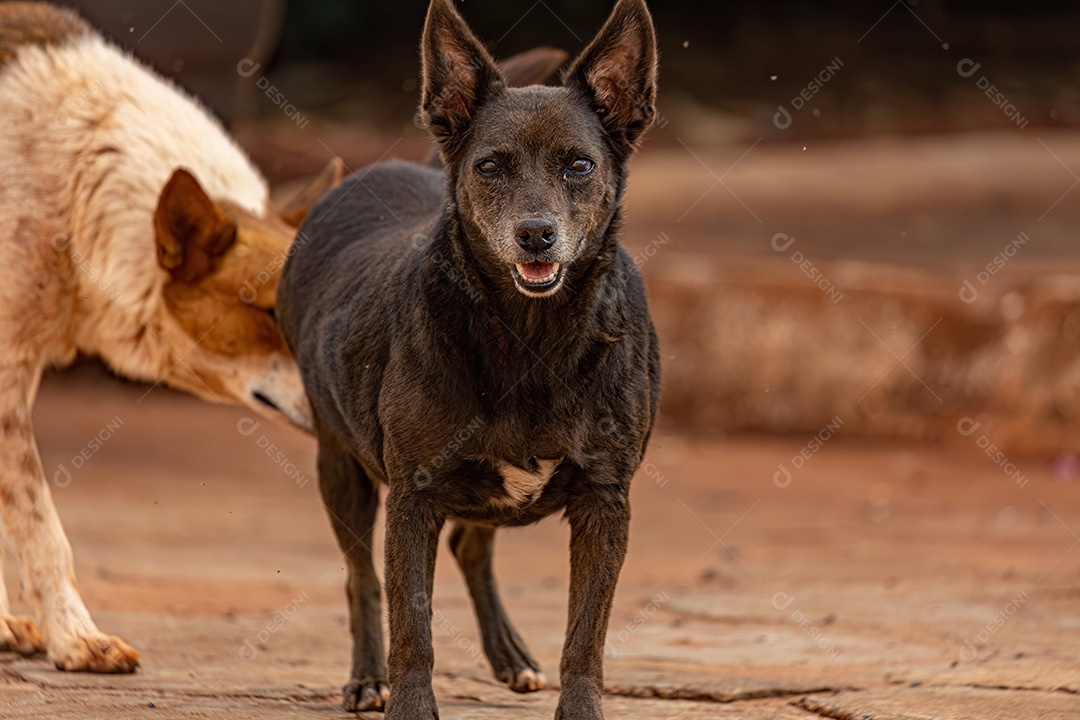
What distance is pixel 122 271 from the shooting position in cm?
556

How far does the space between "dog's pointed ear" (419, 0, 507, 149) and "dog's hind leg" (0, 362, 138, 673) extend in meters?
1.96

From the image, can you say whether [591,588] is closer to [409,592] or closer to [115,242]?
[409,592]

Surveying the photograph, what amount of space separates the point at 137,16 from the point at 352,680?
237 inches

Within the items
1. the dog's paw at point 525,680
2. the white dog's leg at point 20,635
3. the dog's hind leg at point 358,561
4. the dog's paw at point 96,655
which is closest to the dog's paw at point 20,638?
the white dog's leg at point 20,635

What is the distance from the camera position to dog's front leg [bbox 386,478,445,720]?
3.64 metres

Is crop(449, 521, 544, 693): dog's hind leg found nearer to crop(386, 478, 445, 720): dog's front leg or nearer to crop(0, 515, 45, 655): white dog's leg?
crop(386, 478, 445, 720): dog's front leg

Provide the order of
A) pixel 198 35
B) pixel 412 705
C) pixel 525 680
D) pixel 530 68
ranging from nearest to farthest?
pixel 412 705
pixel 525 680
pixel 530 68
pixel 198 35

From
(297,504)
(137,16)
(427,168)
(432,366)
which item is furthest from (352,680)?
(137,16)

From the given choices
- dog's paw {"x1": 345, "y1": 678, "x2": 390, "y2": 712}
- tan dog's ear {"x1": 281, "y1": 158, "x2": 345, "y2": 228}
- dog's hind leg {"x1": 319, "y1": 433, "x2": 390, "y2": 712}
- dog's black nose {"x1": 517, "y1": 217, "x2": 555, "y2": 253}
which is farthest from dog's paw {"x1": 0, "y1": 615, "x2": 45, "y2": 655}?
dog's black nose {"x1": 517, "y1": 217, "x2": 555, "y2": 253}

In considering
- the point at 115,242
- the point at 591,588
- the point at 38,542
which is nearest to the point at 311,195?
the point at 115,242

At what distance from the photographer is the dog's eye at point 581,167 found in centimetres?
361

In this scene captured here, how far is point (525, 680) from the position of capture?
4.56 m

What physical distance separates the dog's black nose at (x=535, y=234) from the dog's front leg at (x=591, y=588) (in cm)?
64

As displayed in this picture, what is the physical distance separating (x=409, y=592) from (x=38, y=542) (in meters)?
1.84
